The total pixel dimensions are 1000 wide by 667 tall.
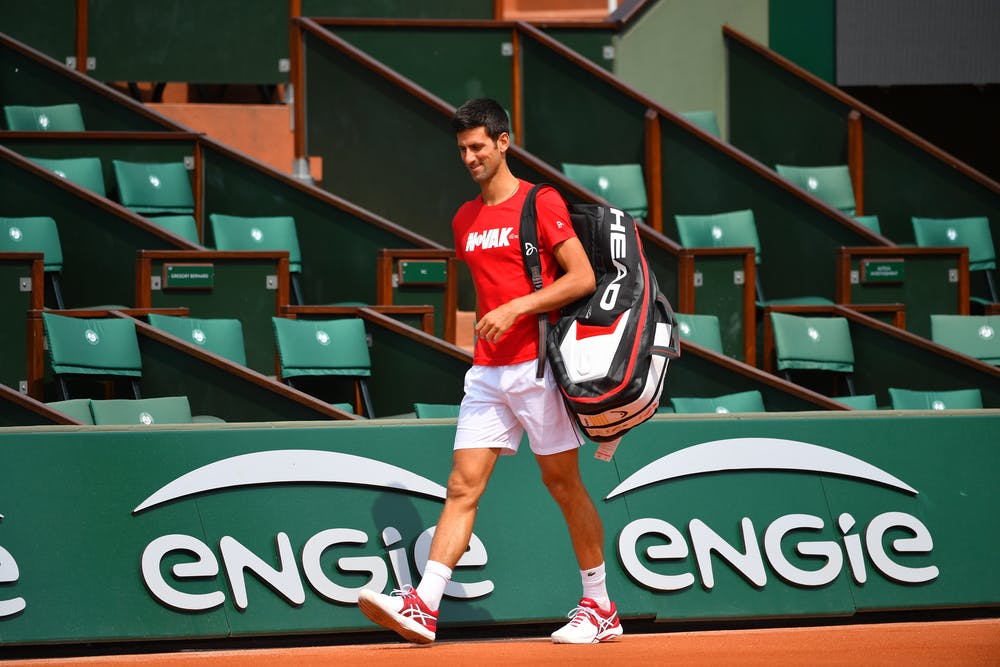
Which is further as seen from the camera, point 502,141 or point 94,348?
point 94,348

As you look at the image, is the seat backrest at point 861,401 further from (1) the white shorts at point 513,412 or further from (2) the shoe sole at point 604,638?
(1) the white shorts at point 513,412

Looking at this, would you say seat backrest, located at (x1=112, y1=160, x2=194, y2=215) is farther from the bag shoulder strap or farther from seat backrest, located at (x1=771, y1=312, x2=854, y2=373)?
the bag shoulder strap

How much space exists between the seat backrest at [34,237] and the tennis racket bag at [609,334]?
4.66 m

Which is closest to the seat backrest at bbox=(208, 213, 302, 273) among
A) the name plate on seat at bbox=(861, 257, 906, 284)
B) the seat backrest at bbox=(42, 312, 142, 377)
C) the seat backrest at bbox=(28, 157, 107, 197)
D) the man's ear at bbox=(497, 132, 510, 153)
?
the seat backrest at bbox=(28, 157, 107, 197)

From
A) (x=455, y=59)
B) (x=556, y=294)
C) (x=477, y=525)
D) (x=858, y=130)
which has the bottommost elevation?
(x=477, y=525)

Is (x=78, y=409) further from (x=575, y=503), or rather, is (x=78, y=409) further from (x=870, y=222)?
(x=870, y=222)

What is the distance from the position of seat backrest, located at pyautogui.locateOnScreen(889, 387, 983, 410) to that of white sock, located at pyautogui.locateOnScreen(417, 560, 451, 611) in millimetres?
4288

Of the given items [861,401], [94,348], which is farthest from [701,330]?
[94,348]

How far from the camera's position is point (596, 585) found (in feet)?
14.6

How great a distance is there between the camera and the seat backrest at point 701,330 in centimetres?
808

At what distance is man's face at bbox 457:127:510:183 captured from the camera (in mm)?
4285

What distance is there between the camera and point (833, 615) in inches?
197

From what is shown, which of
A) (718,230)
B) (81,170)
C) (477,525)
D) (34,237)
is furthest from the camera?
(718,230)

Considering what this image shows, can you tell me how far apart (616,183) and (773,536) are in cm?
509
